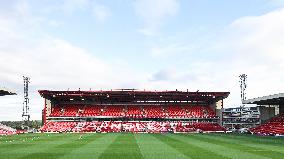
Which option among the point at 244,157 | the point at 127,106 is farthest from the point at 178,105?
the point at 244,157

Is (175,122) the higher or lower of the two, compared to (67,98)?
lower

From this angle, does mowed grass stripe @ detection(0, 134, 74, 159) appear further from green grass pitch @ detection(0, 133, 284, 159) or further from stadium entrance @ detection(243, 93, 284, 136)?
stadium entrance @ detection(243, 93, 284, 136)

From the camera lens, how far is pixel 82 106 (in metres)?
91.6

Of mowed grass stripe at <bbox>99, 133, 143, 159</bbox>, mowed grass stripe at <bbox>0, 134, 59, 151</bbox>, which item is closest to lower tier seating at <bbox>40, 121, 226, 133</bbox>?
mowed grass stripe at <bbox>0, 134, 59, 151</bbox>

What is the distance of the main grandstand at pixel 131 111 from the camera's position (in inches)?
3295

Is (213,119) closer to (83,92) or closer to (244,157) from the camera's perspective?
(83,92)

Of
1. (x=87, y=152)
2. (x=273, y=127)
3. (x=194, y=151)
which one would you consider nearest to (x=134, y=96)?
(x=273, y=127)

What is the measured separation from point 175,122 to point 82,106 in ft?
73.5

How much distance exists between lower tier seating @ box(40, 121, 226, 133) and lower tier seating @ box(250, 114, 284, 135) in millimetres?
12506

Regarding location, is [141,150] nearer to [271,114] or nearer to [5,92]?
[5,92]

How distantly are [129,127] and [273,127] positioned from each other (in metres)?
30.9

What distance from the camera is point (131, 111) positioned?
3533 inches

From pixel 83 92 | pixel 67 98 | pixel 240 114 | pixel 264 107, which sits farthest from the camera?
pixel 240 114

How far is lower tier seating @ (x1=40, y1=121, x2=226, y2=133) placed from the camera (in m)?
81.8
